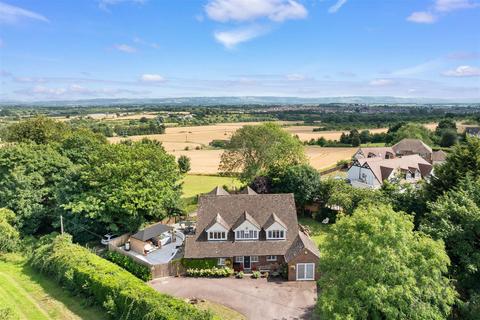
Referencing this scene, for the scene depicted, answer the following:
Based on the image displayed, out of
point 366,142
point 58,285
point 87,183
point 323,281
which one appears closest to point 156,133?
point 366,142

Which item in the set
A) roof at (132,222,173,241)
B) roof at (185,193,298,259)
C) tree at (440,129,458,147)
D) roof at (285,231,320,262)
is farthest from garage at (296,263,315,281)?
tree at (440,129,458,147)

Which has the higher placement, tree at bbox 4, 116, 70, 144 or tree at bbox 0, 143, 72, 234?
tree at bbox 4, 116, 70, 144

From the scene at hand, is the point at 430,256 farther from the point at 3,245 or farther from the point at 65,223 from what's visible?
the point at 3,245

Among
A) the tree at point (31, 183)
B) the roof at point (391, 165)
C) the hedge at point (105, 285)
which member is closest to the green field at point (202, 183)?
the tree at point (31, 183)

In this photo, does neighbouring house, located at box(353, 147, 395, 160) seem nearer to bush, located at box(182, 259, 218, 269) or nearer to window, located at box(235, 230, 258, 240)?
window, located at box(235, 230, 258, 240)

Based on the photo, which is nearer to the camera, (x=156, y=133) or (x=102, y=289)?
(x=102, y=289)

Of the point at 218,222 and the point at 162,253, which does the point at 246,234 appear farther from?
the point at 162,253

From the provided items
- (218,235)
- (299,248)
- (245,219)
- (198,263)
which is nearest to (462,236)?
(299,248)
